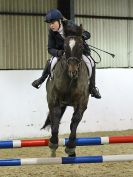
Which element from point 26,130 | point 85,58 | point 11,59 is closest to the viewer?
point 85,58

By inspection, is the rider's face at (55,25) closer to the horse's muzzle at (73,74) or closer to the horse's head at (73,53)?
the horse's head at (73,53)

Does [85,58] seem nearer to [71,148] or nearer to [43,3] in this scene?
[71,148]

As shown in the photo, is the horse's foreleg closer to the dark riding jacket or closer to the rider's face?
the dark riding jacket

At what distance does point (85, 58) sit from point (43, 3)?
6.23 metres

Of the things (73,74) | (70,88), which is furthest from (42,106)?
(73,74)

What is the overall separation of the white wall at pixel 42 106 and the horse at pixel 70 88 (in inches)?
197

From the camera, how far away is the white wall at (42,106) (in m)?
10.6

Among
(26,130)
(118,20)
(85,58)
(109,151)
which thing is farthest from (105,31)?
(85,58)

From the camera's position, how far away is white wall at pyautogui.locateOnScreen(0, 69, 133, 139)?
10562 mm

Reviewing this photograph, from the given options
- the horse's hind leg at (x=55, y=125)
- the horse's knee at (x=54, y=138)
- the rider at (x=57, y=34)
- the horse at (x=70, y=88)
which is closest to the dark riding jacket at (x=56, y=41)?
the rider at (x=57, y=34)

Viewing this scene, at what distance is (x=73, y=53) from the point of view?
504 centimetres

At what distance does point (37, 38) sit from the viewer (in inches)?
462

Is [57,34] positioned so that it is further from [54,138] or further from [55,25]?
[54,138]

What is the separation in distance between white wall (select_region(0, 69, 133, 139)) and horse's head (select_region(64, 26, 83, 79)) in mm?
5606
